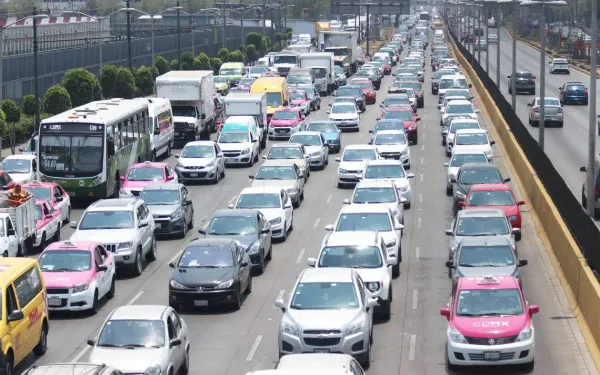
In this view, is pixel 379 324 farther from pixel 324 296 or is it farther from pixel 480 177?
pixel 480 177

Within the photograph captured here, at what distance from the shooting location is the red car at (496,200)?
112ft

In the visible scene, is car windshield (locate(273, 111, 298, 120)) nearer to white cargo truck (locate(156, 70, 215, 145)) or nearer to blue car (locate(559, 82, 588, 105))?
white cargo truck (locate(156, 70, 215, 145))

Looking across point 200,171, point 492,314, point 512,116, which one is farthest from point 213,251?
point 512,116

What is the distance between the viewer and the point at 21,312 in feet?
67.7

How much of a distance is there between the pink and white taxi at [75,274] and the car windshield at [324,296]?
17.8 ft

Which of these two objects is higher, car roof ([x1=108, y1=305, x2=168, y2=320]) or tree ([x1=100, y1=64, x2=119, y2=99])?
tree ([x1=100, y1=64, x2=119, y2=99])

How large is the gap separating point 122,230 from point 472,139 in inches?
828

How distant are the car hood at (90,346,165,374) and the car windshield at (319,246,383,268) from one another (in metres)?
7.27

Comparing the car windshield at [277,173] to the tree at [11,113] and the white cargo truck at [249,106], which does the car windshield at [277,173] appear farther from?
the tree at [11,113]

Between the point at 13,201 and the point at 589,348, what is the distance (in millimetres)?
15814

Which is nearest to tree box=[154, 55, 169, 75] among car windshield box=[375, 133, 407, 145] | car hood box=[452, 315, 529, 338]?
car windshield box=[375, 133, 407, 145]

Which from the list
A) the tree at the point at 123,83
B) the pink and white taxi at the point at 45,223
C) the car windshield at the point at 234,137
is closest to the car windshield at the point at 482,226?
the pink and white taxi at the point at 45,223

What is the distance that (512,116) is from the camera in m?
53.5

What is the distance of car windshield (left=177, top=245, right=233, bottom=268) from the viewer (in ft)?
87.5
